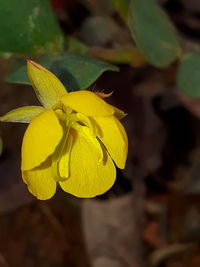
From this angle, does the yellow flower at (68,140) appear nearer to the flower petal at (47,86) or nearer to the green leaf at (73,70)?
the flower petal at (47,86)

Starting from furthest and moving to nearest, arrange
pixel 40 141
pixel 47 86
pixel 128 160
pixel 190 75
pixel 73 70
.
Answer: pixel 128 160, pixel 190 75, pixel 73 70, pixel 47 86, pixel 40 141

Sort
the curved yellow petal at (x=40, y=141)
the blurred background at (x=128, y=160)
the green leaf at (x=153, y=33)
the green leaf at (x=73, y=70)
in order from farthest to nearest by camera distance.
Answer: the blurred background at (x=128, y=160), the green leaf at (x=153, y=33), the green leaf at (x=73, y=70), the curved yellow petal at (x=40, y=141)

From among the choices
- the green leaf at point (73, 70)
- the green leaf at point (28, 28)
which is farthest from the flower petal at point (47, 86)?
the green leaf at point (28, 28)

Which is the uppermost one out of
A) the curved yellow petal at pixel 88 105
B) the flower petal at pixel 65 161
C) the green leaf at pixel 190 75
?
the curved yellow petal at pixel 88 105

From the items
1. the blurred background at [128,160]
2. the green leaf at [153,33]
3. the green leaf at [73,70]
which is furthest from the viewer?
the blurred background at [128,160]

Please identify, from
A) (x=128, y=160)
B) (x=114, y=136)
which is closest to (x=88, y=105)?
(x=114, y=136)

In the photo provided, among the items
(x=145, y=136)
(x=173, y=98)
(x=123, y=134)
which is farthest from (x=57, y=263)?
(x=123, y=134)

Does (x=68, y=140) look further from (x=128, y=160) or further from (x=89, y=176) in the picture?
(x=128, y=160)

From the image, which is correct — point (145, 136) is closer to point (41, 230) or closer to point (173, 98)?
point (173, 98)
